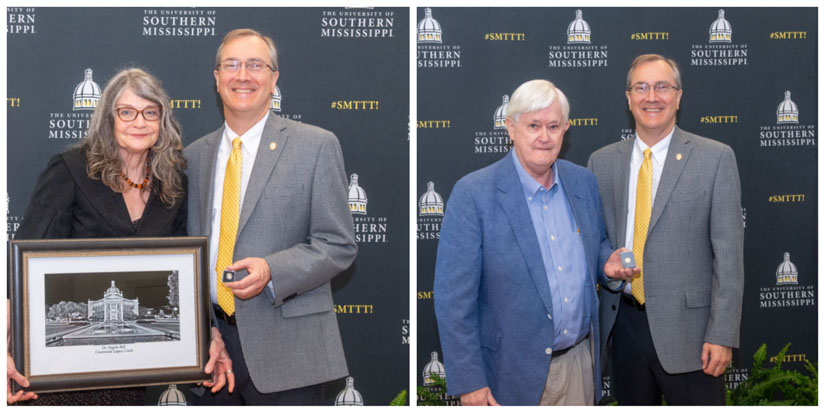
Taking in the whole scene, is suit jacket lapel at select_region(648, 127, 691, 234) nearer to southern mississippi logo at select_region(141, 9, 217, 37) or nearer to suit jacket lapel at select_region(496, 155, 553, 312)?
suit jacket lapel at select_region(496, 155, 553, 312)

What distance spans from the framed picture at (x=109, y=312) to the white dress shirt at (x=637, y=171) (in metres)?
1.81

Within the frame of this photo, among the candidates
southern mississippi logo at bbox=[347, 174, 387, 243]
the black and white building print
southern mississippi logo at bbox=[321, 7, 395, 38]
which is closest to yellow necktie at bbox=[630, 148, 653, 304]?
southern mississippi logo at bbox=[347, 174, 387, 243]

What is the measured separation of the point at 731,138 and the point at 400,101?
71.9 inches

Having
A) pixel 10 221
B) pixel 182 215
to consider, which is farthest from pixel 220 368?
pixel 10 221

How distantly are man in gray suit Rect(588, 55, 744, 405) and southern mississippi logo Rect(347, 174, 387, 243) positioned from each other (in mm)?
1164

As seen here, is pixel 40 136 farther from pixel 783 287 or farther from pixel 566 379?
pixel 783 287

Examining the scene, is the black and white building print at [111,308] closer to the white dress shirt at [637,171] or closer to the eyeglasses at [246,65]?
the eyeglasses at [246,65]

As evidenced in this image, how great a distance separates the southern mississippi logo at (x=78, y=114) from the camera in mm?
3170

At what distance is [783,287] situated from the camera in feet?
11.4

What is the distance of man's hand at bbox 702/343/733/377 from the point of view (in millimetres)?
2596

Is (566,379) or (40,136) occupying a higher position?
Answer: (40,136)

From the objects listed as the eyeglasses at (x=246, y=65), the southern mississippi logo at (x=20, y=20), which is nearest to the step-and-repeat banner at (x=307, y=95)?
the southern mississippi logo at (x=20, y=20)

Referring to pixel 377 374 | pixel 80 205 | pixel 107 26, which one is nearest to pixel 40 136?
pixel 107 26
